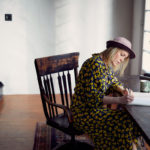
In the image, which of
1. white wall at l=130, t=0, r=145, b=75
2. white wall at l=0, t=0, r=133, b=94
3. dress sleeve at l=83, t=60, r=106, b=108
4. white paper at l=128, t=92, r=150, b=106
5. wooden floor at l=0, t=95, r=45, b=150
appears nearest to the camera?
white paper at l=128, t=92, r=150, b=106

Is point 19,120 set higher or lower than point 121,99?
lower

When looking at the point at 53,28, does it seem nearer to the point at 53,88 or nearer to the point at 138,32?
the point at 138,32

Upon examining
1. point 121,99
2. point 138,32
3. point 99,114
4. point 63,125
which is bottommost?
point 63,125

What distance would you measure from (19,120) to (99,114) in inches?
64.9

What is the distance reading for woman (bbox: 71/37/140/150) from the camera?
5.93 feet

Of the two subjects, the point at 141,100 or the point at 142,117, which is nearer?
the point at 142,117

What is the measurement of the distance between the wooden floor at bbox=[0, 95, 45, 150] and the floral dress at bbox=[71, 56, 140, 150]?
3.03ft

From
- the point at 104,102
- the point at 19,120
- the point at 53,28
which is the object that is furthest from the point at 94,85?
the point at 53,28

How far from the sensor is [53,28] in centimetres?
404

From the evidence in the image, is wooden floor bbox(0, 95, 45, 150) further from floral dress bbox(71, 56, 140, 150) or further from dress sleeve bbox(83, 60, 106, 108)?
dress sleeve bbox(83, 60, 106, 108)

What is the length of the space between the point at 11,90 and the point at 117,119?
2.69 meters

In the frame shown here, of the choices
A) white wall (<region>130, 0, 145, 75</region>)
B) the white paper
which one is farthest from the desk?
white wall (<region>130, 0, 145, 75</region>)

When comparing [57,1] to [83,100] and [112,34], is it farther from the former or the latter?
[83,100]

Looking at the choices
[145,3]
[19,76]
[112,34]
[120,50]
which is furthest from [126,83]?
[19,76]
